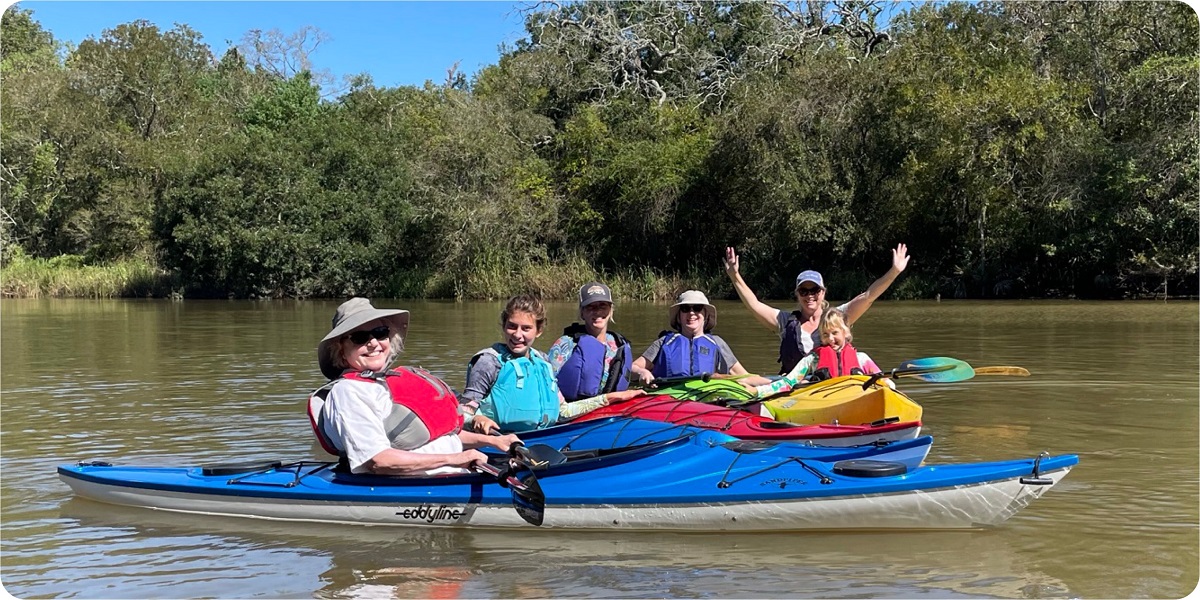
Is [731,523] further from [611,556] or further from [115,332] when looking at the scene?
[115,332]

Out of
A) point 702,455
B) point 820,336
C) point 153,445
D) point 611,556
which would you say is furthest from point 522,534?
point 153,445

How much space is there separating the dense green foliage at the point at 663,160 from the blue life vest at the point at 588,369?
1773 cm

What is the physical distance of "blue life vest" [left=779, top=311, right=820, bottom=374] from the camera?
7.26m

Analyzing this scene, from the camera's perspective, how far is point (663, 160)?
28.4 metres

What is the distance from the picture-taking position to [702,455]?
17.3ft

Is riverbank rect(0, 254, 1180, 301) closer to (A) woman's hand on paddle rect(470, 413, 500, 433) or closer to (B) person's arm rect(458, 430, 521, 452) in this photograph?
(A) woman's hand on paddle rect(470, 413, 500, 433)

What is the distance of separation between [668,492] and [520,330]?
1232 mm

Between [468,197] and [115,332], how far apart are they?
11.6 metres

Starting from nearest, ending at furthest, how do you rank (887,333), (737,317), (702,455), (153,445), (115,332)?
(702,455), (153,445), (887,333), (115,332), (737,317)

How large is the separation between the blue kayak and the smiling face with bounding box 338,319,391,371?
0.72 meters

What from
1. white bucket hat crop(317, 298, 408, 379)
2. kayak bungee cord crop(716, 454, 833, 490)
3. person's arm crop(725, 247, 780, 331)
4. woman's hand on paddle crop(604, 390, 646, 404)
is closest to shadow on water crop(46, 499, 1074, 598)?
kayak bungee cord crop(716, 454, 833, 490)

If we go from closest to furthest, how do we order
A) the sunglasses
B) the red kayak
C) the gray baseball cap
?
the sunglasses < the red kayak < the gray baseball cap

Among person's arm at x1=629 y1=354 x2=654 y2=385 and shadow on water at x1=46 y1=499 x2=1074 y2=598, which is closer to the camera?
shadow on water at x1=46 y1=499 x2=1074 y2=598

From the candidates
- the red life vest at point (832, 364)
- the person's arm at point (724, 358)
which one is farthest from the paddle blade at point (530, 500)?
the red life vest at point (832, 364)
